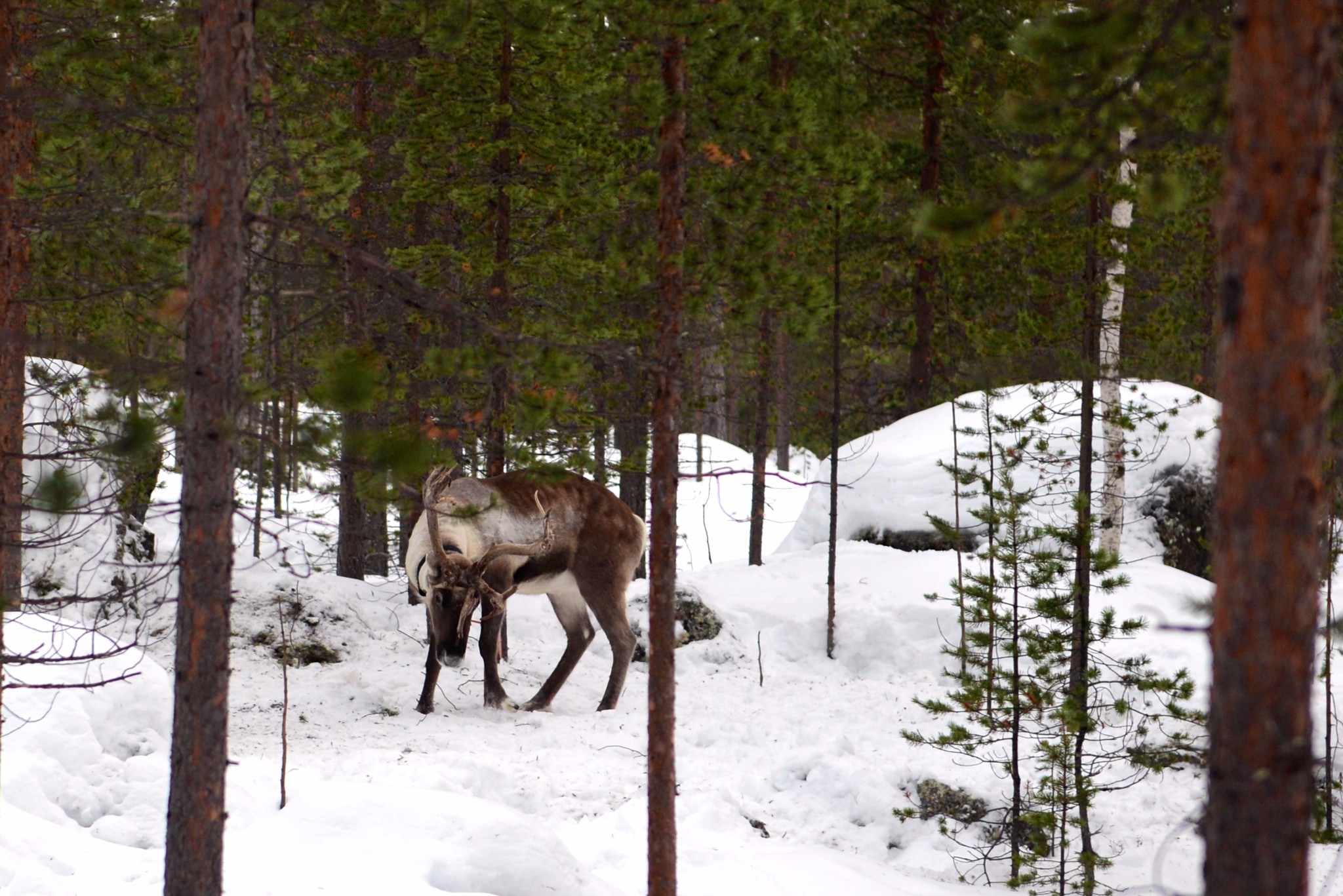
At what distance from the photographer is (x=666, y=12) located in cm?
737

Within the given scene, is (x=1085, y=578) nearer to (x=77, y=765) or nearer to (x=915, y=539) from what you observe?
(x=915, y=539)

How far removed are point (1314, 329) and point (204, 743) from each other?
459 cm

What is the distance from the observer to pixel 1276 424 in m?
3.12

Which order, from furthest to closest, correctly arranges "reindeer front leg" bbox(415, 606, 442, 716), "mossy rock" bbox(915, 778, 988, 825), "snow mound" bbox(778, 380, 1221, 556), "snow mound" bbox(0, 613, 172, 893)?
"snow mound" bbox(778, 380, 1221, 556)
"reindeer front leg" bbox(415, 606, 442, 716)
"mossy rock" bbox(915, 778, 988, 825)
"snow mound" bbox(0, 613, 172, 893)

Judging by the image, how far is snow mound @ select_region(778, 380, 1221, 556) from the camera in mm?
17719

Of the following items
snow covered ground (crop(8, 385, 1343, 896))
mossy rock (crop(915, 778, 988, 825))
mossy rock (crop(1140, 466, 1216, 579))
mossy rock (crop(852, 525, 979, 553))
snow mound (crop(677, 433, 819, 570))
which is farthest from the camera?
snow mound (crop(677, 433, 819, 570))

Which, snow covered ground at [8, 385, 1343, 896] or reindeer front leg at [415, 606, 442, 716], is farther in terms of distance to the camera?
reindeer front leg at [415, 606, 442, 716]

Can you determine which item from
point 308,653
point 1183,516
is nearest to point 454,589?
point 308,653

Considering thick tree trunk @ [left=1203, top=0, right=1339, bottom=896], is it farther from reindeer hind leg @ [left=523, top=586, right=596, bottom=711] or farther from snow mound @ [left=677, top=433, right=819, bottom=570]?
snow mound @ [left=677, top=433, right=819, bottom=570]

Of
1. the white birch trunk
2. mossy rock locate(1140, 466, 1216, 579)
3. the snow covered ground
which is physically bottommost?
the snow covered ground

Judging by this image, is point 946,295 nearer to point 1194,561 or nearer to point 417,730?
point 1194,561

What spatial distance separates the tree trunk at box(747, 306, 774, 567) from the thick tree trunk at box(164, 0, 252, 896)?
10964mm

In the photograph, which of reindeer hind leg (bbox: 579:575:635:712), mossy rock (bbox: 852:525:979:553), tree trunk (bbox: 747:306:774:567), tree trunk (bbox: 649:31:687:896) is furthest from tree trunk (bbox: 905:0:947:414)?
tree trunk (bbox: 649:31:687:896)

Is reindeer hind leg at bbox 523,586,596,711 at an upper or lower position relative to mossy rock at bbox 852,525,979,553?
lower
